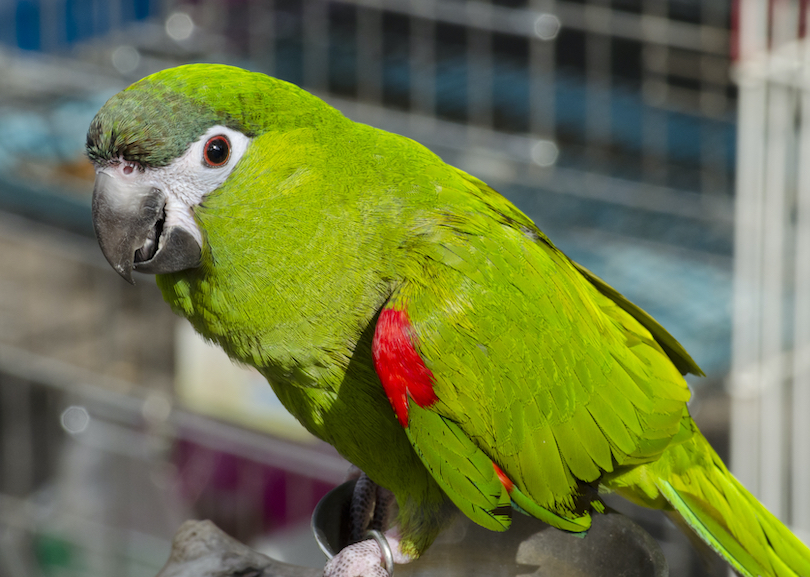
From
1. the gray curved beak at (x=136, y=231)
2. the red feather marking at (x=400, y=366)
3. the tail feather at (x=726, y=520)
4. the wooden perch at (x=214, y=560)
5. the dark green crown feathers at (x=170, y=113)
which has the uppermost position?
the dark green crown feathers at (x=170, y=113)

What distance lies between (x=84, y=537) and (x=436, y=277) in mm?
1582

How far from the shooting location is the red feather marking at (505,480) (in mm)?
788

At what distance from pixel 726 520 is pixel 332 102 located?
58.1 inches

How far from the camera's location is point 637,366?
0.87 meters

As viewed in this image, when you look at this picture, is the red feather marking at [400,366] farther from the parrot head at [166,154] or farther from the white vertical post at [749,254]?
the white vertical post at [749,254]

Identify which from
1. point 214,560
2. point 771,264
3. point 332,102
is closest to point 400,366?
point 214,560

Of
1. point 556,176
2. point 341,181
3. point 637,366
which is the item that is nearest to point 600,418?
point 637,366

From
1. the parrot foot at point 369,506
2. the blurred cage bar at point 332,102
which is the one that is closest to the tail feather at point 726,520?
the parrot foot at point 369,506

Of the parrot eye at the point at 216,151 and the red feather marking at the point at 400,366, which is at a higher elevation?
the parrot eye at the point at 216,151

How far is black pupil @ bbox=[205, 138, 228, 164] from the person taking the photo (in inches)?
28.6

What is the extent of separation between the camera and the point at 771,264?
55.6 inches

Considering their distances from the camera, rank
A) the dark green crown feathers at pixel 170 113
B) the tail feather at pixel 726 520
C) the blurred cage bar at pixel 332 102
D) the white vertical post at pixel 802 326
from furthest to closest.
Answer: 1. the blurred cage bar at pixel 332 102
2. the white vertical post at pixel 802 326
3. the tail feather at pixel 726 520
4. the dark green crown feathers at pixel 170 113

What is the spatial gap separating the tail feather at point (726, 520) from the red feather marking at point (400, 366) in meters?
0.32

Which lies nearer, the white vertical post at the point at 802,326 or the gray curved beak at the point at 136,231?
the gray curved beak at the point at 136,231
